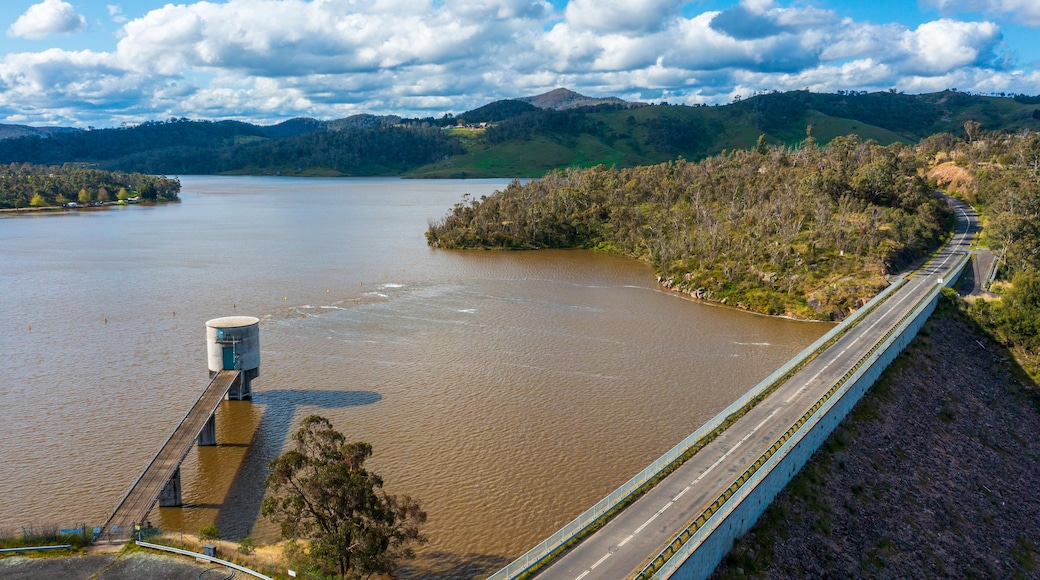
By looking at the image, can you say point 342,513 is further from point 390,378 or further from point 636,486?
point 390,378

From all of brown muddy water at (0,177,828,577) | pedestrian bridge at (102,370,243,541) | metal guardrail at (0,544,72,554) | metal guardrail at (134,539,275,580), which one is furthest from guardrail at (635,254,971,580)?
metal guardrail at (0,544,72,554)

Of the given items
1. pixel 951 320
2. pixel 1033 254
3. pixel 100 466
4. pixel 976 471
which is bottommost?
pixel 976 471

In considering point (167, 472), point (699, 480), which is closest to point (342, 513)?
point (167, 472)

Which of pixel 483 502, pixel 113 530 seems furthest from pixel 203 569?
pixel 483 502

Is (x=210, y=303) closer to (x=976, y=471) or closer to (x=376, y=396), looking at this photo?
(x=376, y=396)

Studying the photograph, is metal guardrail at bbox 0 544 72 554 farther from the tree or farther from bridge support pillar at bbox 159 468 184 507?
the tree
